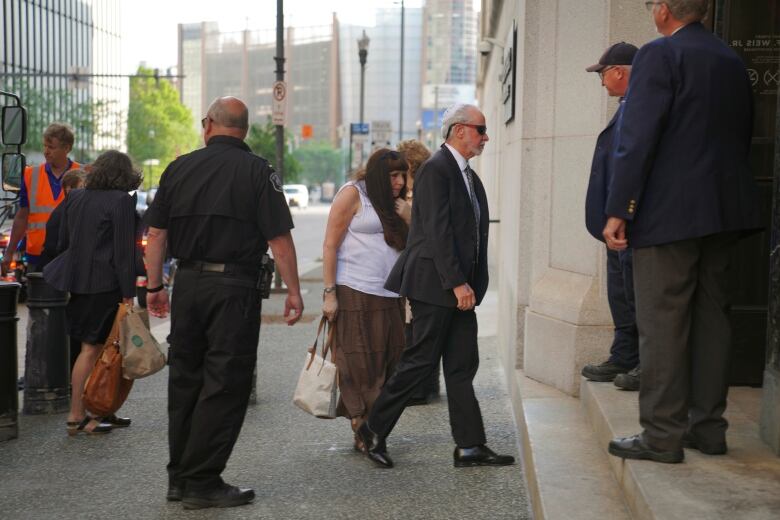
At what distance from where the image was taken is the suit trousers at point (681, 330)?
4.52 meters

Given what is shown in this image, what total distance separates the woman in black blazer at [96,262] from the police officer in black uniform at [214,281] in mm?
1707

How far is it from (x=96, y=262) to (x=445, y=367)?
2474 millimetres

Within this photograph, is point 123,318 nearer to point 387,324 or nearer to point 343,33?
point 387,324

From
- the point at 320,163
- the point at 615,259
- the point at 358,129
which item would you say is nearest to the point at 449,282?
the point at 615,259

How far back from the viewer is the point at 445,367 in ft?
21.0

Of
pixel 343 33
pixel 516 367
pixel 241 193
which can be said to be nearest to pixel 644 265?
pixel 241 193

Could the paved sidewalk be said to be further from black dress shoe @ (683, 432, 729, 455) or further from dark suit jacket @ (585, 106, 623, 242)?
dark suit jacket @ (585, 106, 623, 242)

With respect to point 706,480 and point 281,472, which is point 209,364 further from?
point 706,480

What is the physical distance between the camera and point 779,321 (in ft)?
15.6

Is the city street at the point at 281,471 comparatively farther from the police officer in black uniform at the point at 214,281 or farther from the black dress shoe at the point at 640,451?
the black dress shoe at the point at 640,451

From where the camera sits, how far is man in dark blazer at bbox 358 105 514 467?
613 cm

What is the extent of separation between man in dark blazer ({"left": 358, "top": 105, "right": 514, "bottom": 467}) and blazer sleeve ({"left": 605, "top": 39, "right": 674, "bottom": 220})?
1634mm

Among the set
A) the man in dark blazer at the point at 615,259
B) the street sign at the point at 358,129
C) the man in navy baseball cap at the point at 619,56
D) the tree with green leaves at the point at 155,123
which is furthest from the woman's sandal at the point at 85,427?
the tree with green leaves at the point at 155,123

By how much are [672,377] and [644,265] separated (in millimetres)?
446
